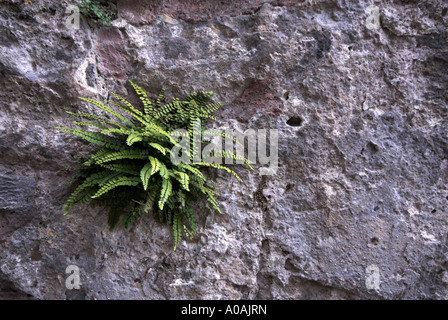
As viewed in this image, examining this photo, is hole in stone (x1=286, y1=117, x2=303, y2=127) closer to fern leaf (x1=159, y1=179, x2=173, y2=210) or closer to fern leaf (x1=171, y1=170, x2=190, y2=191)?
fern leaf (x1=171, y1=170, x2=190, y2=191)

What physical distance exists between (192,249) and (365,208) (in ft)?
5.74

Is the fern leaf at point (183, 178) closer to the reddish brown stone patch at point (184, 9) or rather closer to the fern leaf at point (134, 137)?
the fern leaf at point (134, 137)

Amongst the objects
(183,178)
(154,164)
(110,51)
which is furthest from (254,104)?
(110,51)

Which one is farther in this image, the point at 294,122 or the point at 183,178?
the point at 294,122

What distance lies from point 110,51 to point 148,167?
1404 millimetres

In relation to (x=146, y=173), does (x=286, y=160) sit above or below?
above

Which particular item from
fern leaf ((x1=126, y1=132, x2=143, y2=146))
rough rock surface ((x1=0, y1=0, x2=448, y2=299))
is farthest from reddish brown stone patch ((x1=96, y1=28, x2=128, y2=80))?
fern leaf ((x1=126, y1=132, x2=143, y2=146))

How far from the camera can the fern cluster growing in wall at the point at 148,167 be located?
230 centimetres

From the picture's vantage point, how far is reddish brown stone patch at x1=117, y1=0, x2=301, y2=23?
2.88 metres

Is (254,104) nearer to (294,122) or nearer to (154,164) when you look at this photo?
(294,122)

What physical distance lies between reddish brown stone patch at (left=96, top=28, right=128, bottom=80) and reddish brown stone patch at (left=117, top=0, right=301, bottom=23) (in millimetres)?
228

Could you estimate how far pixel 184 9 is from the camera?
9.50 feet

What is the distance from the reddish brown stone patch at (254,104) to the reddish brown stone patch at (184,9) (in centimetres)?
81

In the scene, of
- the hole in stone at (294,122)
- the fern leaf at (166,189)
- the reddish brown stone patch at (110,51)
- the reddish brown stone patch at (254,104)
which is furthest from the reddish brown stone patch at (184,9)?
the fern leaf at (166,189)
